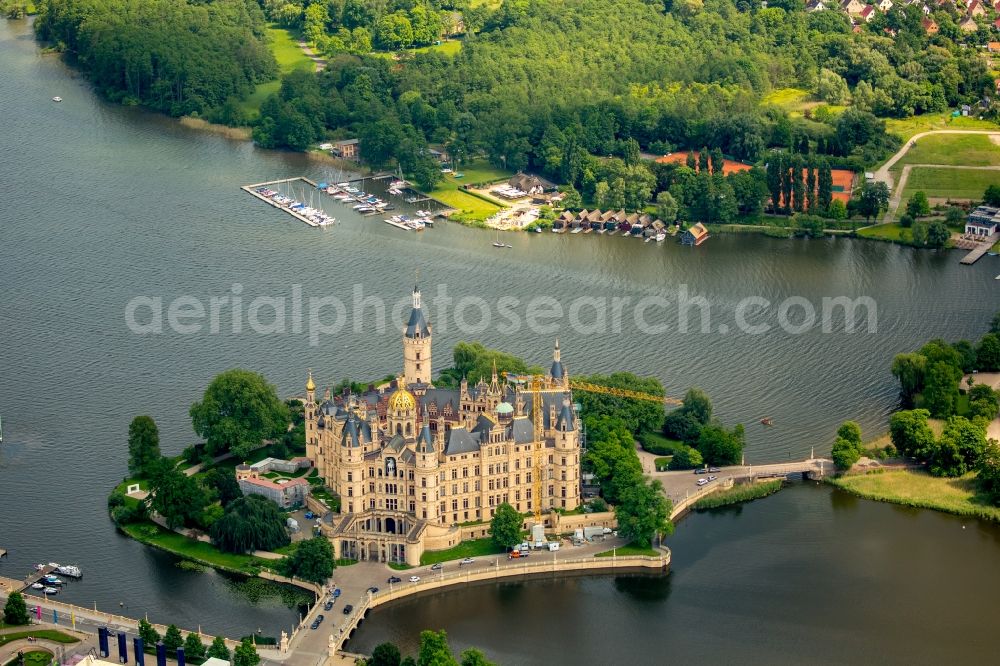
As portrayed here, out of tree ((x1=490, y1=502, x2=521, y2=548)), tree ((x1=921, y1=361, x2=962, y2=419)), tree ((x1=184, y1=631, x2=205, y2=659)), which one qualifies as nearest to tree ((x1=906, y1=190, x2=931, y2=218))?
tree ((x1=921, y1=361, x2=962, y2=419))

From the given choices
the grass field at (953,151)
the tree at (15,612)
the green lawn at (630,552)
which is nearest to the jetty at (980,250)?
the grass field at (953,151)

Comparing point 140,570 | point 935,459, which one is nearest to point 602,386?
point 935,459

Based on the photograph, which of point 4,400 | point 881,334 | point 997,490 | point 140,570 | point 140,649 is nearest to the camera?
point 140,649

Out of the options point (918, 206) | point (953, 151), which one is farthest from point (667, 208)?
point (953, 151)

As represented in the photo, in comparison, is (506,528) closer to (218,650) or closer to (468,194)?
(218,650)

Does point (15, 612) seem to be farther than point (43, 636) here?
Yes

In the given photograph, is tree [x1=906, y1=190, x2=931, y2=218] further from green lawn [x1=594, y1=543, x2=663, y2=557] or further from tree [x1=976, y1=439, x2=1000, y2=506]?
green lawn [x1=594, y1=543, x2=663, y2=557]

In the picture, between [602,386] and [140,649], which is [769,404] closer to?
[602,386]
